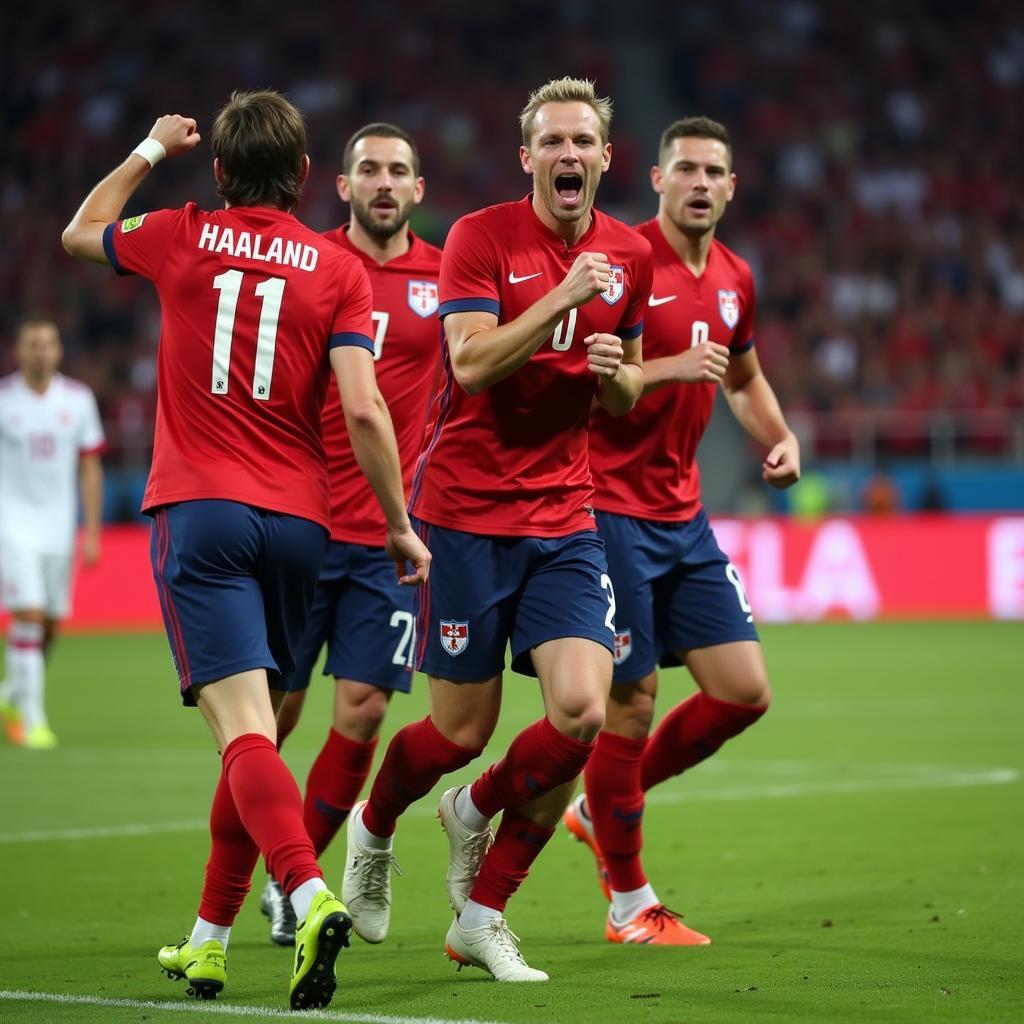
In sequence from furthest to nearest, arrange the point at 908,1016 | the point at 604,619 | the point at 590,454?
the point at 590,454
the point at 604,619
the point at 908,1016

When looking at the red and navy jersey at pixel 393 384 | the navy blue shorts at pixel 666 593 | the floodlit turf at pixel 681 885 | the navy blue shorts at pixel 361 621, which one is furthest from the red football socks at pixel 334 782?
the navy blue shorts at pixel 666 593

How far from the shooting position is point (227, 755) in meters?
5.14

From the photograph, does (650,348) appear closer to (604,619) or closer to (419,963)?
(604,619)

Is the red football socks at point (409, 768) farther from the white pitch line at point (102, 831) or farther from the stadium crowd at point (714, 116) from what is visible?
the stadium crowd at point (714, 116)

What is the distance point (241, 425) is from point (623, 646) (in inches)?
77.6

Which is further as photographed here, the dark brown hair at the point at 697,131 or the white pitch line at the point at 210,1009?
the dark brown hair at the point at 697,131

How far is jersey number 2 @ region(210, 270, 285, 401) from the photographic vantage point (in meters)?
5.30

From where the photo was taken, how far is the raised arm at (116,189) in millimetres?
5402

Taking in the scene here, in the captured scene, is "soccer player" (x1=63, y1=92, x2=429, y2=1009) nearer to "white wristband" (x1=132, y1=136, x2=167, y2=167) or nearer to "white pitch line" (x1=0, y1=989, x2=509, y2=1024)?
"white pitch line" (x1=0, y1=989, x2=509, y2=1024)

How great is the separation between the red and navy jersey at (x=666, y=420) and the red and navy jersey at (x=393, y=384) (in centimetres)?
70

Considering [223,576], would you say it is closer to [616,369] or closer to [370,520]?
[616,369]

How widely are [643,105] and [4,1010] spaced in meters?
30.7

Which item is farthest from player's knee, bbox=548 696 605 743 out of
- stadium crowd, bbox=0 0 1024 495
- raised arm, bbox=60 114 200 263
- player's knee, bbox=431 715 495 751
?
stadium crowd, bbox=0 0 1024 495

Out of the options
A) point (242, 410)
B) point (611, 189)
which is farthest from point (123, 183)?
point (611, 189)
